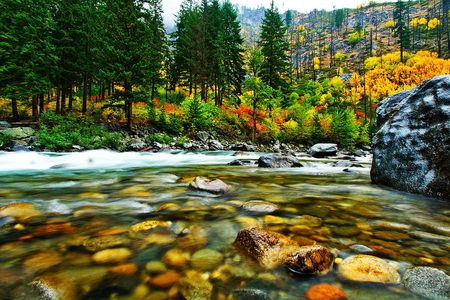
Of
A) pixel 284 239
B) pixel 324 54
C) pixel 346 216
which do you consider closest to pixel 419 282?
pixel 284 239

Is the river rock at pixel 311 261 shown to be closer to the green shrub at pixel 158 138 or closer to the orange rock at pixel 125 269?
the orange rock at pixel 125 269

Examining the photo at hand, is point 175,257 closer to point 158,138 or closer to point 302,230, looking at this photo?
point 302,230

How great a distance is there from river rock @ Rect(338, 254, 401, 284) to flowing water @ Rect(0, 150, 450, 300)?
0.06m

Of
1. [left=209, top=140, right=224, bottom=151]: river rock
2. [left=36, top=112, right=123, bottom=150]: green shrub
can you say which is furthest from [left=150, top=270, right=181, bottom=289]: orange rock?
[left=209, top=140, right=224, bottom=151]: river rock

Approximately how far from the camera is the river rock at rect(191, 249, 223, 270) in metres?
1.58

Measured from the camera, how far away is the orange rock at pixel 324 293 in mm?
1254

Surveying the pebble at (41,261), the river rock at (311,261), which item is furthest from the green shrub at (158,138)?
the river rock at (311,261)

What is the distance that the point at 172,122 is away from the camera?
1764 cm

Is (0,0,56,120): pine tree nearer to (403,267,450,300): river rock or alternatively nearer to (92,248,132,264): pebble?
(92,248,132,264): pebble

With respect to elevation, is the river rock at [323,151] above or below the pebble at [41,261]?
above

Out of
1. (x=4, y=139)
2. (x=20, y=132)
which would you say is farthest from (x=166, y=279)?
(x=20, y=132)

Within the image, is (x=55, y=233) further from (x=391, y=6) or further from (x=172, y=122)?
(x=391, y=6)

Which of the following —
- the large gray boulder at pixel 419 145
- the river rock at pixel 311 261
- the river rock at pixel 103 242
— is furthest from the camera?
the large gray boulder at pixel 419 145

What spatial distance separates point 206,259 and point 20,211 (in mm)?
2511
